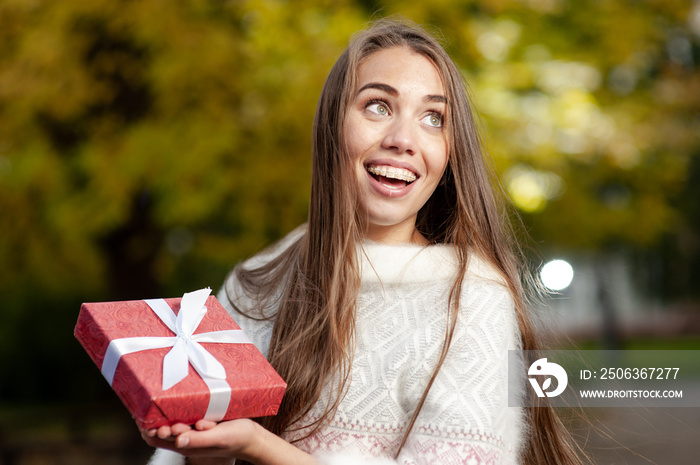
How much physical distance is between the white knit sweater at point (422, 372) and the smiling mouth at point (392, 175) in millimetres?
179

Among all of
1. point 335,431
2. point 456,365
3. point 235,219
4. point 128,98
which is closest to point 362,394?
point 335,431

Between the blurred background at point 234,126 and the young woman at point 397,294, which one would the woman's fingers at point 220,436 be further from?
the blurred background at point 234,126

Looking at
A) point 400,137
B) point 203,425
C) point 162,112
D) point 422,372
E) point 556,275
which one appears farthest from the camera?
point 162,112

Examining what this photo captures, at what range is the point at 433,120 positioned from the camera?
205 cm

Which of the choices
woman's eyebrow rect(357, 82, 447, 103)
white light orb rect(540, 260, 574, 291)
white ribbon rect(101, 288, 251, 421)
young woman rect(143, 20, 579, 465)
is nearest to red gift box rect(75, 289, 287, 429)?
white ribbon rect(101, 288, 251, 421)

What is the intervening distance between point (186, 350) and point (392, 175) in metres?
0.75

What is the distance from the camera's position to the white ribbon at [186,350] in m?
1.51

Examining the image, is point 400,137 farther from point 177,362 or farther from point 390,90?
point 177,362

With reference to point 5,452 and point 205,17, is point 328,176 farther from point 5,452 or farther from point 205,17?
point 5,452

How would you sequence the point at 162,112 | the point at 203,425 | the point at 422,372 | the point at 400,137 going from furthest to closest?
the point at 162,112 < the point at 400,137 < the point at 422,372 < the point at 203,425

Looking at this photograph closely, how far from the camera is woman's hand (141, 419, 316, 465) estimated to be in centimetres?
148

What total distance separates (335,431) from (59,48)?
168 inches

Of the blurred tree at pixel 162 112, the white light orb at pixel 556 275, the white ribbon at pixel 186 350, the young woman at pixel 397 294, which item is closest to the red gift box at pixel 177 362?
the white ribbon at pixel 186 350

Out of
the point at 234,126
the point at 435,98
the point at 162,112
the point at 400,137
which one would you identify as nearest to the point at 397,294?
the point at 400,137
